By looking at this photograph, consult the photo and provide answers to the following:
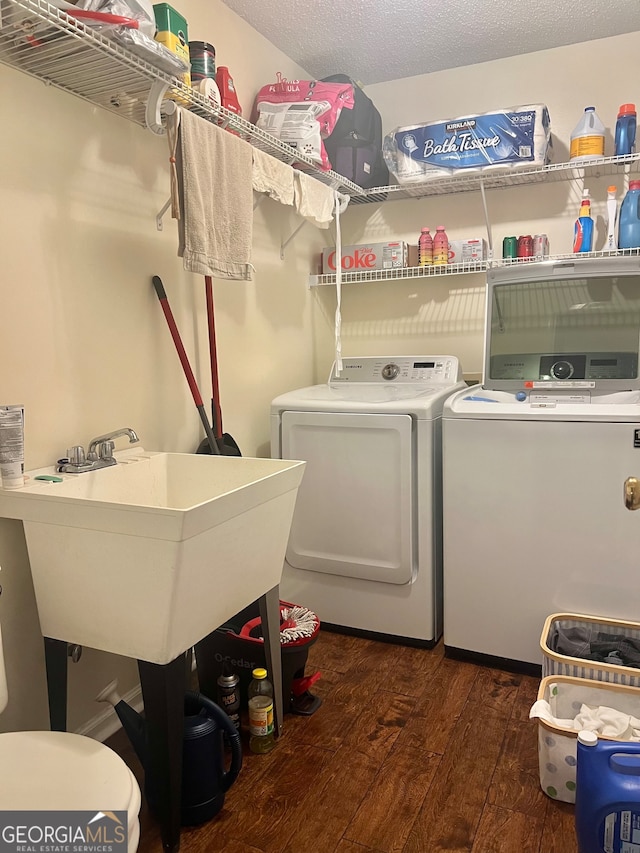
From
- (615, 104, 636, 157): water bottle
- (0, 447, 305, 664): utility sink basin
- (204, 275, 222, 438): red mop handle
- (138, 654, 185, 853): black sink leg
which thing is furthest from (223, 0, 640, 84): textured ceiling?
(138, 654, 185, 853): black sink leg

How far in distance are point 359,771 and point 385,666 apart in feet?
1.91

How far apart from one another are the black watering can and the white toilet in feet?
1.06

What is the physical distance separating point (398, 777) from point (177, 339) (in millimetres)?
1507

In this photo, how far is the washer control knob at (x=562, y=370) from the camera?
7.93ft

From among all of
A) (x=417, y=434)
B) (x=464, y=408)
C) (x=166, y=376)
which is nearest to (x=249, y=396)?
(x=166, y=376)

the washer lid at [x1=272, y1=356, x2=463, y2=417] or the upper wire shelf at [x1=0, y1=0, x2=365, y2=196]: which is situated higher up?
the upper wire shelf at [x1=0, y1=0, x2=365, y2=196]

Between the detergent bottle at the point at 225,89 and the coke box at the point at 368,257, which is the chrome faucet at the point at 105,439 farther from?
the coke box at the point at 368,257

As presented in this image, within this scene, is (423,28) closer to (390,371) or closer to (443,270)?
(443,270)

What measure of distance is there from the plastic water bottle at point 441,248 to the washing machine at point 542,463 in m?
0.37

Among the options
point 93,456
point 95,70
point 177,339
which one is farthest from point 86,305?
point 95,70

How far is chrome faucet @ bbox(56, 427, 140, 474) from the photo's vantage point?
170cm

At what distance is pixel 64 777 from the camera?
3.66ft

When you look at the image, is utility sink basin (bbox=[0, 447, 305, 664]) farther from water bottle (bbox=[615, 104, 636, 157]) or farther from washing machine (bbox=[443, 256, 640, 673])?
water bottle (bbox=[615, 104, 636, 157])

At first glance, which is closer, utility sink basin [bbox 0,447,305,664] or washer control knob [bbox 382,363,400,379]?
utility sink basin [bbox 0,447,305,664]
